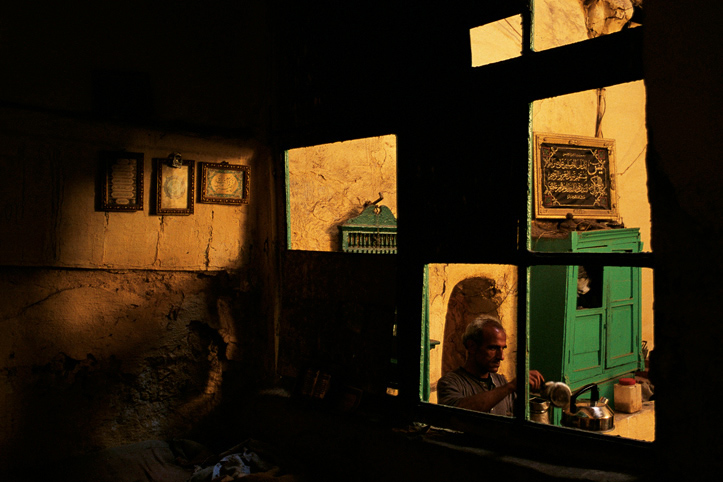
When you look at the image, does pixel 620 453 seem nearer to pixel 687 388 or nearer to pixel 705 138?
pixel 687 388

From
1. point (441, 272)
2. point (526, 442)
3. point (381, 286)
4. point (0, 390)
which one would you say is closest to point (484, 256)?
point (381, 286)

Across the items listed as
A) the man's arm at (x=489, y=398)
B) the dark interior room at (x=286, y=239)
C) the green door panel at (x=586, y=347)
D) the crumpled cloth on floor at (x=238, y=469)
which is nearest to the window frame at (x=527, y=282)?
the dark interior room at (x=286, y=239)

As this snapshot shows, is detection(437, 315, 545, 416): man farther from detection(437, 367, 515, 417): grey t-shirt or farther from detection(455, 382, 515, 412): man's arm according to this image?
detection(455, 382, 515, 412): man's arm

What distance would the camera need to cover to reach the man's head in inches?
116

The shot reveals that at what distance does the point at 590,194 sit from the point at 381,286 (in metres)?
4.42

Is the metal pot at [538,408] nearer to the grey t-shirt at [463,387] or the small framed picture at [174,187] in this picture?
the grey t-shirt at [463,387]

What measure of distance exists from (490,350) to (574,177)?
12.0 feet

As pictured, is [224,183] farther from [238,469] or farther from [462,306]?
[462,306]

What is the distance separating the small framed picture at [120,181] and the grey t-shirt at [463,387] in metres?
1.99

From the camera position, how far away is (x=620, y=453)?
1.81 metres

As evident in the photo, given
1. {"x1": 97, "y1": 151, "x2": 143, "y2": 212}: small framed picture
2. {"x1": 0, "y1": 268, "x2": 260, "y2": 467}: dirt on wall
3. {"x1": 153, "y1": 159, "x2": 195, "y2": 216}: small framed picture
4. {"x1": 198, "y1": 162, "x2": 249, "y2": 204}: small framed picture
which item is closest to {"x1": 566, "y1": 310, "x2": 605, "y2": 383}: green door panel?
{"x1": 0, "y1": 268, "x2": 260, "y2": 467}: dirt on wall

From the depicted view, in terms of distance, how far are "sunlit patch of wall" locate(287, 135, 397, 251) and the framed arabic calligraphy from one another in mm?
1705

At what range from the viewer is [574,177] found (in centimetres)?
587

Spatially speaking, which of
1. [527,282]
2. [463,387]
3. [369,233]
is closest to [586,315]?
[369,233]
